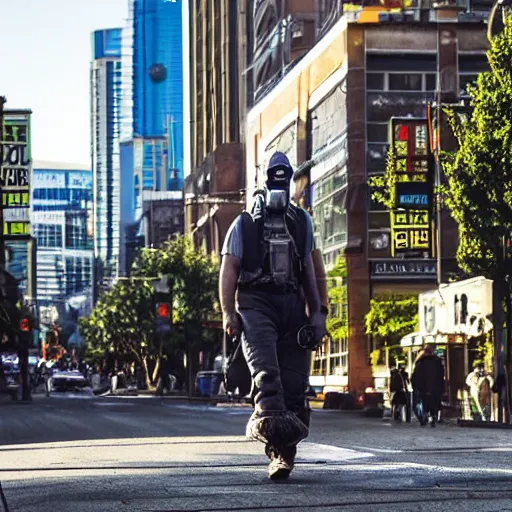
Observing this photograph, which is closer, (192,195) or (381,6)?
(381,6)

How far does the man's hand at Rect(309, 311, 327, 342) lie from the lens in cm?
995

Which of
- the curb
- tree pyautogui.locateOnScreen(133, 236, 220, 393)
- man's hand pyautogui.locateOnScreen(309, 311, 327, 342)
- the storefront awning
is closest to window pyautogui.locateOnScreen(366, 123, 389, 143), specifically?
the storefront awning

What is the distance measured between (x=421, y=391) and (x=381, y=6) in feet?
109

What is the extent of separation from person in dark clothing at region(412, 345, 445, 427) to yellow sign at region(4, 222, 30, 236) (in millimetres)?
32329

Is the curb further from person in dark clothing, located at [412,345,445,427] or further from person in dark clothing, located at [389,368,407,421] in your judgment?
person in dark clothing, located at [389,368,407,421]

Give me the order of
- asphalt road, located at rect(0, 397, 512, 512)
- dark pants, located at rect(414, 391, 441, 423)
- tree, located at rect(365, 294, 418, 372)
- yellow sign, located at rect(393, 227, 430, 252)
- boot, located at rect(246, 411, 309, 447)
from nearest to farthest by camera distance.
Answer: asphalt road, located at rect(0, 397, 512, 512) → boot, located at rect(246, 411, 309, 447) → dark pants, located at rect(414, 391, 441, 423) → yellow sign, located at rect(393, 227, 430, 252) → tree, located at rect(365, 294, 418, 372)

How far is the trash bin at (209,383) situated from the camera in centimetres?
6831

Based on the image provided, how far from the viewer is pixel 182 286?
79375 millimetres

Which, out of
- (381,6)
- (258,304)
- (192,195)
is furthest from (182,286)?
(258,304)

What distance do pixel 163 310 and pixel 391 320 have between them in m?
20.5

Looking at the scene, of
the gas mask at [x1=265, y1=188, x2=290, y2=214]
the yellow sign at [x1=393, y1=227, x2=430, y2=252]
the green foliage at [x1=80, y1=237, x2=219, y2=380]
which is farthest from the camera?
the green foliage at [x1=80, y1=237, x2=219, y2=380]

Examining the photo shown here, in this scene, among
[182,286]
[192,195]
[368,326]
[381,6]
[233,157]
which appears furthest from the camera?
[192,195]

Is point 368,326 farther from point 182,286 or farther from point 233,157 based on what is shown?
point 233,157

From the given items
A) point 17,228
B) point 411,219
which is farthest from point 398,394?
point 17,228
